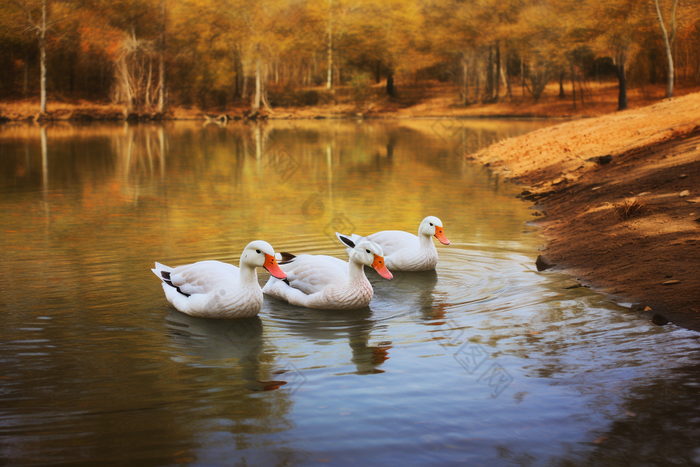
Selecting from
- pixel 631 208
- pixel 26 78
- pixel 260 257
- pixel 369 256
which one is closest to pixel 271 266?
pixel 260 257

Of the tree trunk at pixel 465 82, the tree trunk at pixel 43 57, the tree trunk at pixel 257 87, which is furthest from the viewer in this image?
the tree trunk at pixel 465 82

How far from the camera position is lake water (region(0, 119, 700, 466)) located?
4871mm

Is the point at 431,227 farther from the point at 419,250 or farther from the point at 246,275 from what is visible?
the point at 246,275

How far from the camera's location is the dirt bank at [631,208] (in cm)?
835

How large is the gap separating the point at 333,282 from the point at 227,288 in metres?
1.30

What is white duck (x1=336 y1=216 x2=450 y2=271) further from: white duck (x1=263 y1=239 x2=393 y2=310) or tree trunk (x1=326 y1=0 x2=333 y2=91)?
tree trunk (x1=326 y1=0 x2=333 y2=91)

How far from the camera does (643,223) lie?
10750 mm

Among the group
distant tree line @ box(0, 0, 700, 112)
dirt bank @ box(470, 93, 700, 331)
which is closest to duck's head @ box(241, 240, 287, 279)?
dirt bank @ box(470, 93, 700, 331)

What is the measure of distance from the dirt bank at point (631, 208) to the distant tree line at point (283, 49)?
38.6 m

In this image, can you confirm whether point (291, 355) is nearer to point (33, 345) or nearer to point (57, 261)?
point (33, 345)

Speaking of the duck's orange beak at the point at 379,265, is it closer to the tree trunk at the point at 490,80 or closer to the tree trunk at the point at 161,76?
the tree trunk at the point at 161,76

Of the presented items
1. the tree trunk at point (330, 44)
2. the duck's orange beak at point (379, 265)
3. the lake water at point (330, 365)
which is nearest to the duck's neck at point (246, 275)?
the lake water at point (330, 365)

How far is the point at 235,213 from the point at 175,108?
60363mm

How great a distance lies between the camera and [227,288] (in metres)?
7.68
